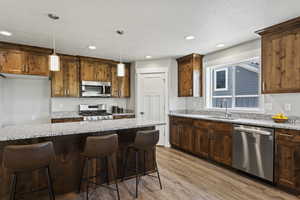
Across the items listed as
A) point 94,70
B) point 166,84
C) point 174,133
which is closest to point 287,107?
point 174,133

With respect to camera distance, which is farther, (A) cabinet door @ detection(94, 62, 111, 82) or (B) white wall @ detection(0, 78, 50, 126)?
(A) cabinet door @ detection(94, 62, 111, 82)

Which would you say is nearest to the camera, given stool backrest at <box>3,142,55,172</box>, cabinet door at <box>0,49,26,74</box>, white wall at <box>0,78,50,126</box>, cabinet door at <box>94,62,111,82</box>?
stool backrest at <box>3,142,55,172</box>

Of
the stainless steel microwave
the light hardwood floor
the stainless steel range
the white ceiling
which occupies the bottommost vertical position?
the light hardwood floor

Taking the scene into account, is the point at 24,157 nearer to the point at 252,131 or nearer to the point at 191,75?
the point at 252,131

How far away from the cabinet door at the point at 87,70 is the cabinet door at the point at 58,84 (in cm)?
51

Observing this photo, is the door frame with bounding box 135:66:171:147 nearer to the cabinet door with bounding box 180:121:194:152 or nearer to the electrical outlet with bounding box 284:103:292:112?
the cabinet door with bounding box 180:121:194:152

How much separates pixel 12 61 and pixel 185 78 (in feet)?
13.7

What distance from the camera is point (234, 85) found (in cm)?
399

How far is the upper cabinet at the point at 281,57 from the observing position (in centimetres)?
255

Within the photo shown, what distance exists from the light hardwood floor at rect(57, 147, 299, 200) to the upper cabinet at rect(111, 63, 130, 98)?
2.86m

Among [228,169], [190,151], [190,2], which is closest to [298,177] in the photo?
[228,169]

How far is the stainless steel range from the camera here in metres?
4.53

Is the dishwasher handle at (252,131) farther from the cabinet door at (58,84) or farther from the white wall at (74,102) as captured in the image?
the cabinet door at (58,84)

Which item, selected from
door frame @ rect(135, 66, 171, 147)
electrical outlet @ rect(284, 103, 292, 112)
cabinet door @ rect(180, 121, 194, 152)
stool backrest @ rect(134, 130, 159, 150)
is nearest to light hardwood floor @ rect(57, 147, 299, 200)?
stool backrest @ rect(134, 130, 159, 150)
